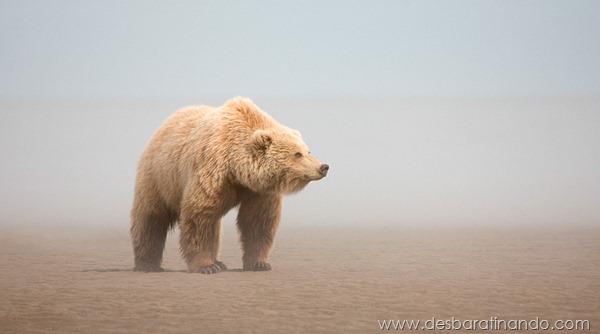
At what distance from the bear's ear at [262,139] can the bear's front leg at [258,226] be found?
0.85m

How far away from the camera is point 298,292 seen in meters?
9.23

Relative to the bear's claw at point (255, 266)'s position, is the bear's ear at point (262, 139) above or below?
above

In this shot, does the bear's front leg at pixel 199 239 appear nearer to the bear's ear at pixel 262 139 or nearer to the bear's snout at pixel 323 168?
the bear's ear at pixel 262 139

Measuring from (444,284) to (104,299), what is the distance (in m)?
4.31

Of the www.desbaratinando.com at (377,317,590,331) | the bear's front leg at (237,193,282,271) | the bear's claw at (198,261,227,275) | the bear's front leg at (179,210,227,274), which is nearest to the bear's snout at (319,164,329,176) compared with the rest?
the bear's front leg at (237,193,282,271)

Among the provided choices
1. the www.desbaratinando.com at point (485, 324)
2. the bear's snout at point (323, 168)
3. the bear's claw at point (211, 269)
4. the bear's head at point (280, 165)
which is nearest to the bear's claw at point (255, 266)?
the bear's claw at point (211, 269)

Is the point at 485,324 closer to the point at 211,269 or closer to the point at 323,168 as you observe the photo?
the point at 323,168

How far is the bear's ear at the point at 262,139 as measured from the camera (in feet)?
33.3

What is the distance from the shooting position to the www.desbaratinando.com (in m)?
7.29

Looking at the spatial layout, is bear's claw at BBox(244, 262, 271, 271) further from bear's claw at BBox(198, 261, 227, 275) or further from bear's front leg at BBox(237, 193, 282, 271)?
bear's claw at BBox(198, 261, 227, 275)

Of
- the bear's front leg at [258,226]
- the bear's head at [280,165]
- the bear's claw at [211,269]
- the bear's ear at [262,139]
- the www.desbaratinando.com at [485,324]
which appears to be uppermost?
the bear's ear at [262,139]

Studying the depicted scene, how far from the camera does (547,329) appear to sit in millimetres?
7262

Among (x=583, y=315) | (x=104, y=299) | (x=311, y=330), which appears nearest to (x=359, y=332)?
(x=311, y=330)

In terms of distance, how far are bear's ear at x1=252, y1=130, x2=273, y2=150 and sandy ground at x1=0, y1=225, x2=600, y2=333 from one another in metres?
1.73
